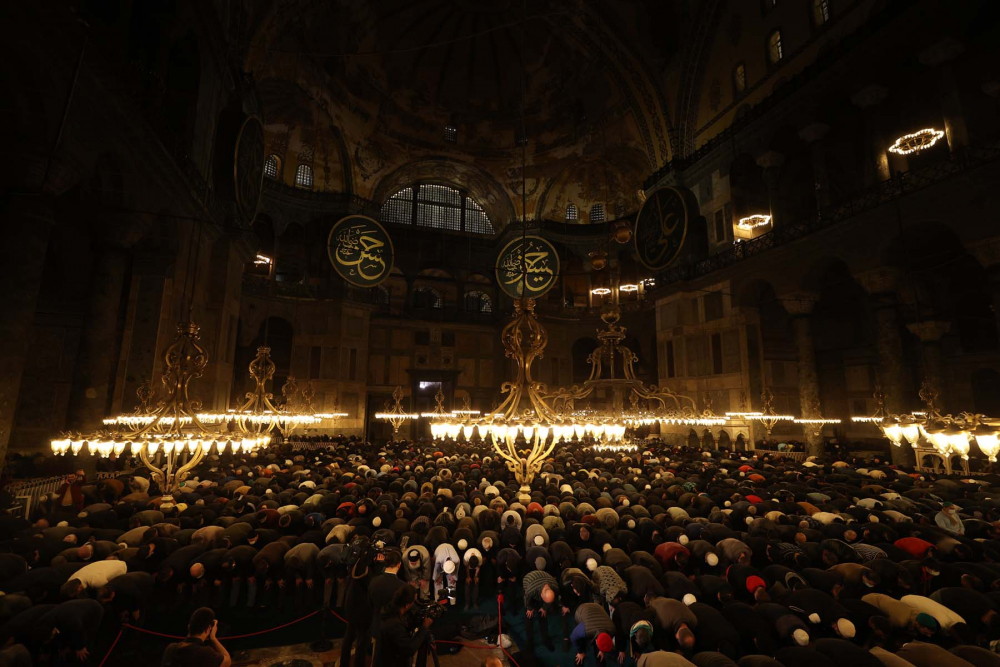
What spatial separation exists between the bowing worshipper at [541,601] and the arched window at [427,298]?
1958 cm

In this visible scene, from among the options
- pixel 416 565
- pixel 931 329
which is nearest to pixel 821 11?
pixel 931 329

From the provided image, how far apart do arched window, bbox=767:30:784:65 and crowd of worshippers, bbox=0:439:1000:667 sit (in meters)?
13.3

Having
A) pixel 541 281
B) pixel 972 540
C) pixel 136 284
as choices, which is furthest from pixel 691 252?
pixel 136 284

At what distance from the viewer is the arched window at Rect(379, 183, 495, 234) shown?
22.8m

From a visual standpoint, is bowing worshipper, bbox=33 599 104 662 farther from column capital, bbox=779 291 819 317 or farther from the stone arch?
the stone arch

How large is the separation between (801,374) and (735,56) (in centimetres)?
1131

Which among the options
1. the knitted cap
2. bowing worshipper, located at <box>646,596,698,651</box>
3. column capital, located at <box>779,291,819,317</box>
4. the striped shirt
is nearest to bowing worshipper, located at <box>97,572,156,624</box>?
the knitted cap

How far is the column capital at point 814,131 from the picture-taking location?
12961 millimetres

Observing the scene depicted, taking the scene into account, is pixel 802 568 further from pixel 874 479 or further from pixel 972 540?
pixel 874 479

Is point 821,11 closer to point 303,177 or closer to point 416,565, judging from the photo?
point 416,565

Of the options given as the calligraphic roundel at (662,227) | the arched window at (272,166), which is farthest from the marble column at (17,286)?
the arched window at (272,166)

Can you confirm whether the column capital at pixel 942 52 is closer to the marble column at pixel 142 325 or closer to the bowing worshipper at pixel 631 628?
the bowing worshipper at pixel 631 628

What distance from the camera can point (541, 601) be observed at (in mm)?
4422

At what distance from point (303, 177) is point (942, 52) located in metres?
20.8
